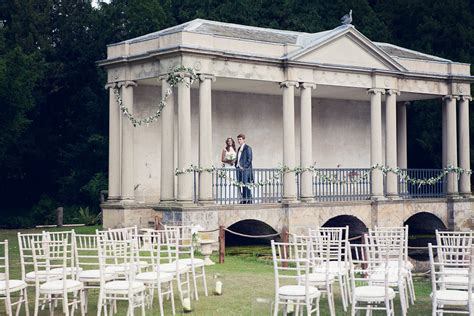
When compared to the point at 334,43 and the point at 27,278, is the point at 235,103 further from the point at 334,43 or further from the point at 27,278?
the point at 27,278

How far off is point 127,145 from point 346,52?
8.41m

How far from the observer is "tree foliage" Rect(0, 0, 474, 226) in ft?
135

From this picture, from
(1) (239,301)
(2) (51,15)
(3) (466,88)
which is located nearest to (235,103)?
(3) (466,88)

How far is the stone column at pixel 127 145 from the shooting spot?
26.1 m

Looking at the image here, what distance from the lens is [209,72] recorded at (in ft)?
80.9

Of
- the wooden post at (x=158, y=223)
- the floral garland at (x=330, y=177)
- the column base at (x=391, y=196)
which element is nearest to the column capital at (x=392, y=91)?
the floral garland at (x=330, y=177)

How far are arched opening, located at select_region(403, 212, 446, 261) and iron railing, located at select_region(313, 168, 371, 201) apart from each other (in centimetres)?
302

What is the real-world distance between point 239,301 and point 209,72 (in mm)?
11290

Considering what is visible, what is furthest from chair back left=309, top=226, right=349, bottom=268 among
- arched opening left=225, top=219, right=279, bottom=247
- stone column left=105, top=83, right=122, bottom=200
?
arched opening left=225, top=219, right=279, bottom=247

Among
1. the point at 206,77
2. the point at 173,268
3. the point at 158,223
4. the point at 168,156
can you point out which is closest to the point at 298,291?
the point at 173,268

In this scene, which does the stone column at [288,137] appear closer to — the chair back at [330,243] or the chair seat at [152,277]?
the chair back at [330,243]

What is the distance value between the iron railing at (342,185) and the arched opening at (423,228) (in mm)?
3017

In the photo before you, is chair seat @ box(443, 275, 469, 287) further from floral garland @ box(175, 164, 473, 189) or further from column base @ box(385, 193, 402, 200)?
column base @ box(385, 193, 402, 200)

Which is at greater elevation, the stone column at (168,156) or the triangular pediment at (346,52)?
the triangular pediment at (346,52)
